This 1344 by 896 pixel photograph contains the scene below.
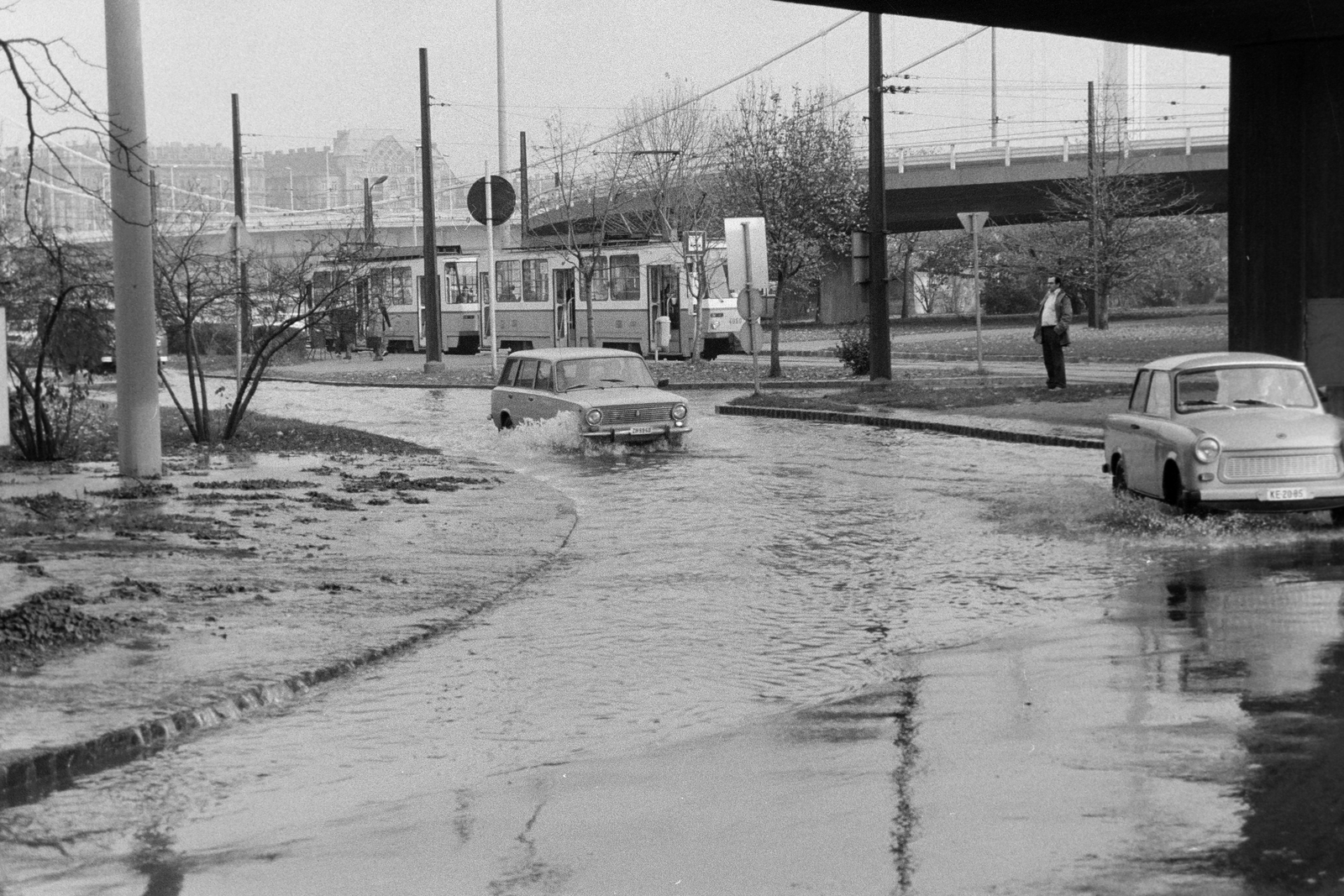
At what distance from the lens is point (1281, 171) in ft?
68.7

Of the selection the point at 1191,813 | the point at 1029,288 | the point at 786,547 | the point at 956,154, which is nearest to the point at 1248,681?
the point at 1191,813

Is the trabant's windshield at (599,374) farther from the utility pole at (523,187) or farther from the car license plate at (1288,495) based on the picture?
the utility pole at (523,187)

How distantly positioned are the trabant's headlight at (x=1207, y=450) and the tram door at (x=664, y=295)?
34.8 metres

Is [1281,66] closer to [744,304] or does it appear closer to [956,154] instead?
[744,304]

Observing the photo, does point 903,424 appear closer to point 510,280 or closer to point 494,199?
point 494,199

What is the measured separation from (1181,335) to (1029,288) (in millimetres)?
27350

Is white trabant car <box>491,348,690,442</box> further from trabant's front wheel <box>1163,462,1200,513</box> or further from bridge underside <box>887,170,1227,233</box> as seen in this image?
bridge underside <box>887,170,1227,233</box>

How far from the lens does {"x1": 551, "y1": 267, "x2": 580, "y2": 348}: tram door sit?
49.9 meters

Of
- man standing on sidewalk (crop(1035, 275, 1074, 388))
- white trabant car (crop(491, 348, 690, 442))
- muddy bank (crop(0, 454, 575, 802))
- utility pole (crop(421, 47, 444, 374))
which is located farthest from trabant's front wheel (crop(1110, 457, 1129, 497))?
utility pole (crop(421, 47, 444, 374))

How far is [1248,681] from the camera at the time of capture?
7.94 meters

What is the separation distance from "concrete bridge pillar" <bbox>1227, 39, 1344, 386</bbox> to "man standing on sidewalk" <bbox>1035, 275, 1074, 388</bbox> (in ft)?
23.0

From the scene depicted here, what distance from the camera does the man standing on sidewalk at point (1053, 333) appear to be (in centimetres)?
2866

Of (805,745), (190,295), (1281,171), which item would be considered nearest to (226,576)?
(805,745)

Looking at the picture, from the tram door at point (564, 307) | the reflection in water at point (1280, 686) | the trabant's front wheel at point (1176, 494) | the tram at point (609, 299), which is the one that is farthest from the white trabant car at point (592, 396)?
the tram door at point (564, 307)
